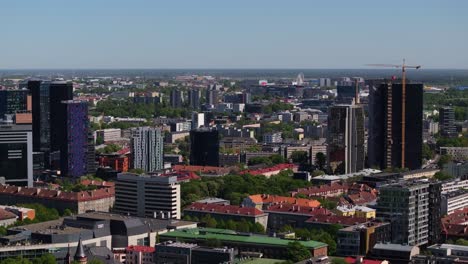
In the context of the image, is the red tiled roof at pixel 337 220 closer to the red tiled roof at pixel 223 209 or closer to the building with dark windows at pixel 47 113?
Answer: the red tiled roof at pixel 223 209

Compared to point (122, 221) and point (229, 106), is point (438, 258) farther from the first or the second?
point (229, 106)

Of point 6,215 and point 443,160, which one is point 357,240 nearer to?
point 6,215

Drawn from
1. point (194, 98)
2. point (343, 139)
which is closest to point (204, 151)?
point (343, 139)

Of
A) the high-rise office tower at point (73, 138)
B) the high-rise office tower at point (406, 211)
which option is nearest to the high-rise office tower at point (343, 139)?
the high-rise office tower at point (73, 138)

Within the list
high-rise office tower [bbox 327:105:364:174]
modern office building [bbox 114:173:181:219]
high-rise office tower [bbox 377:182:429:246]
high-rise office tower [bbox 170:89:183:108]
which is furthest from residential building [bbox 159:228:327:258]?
high-rise office tower [bbox 170:89:183:108]

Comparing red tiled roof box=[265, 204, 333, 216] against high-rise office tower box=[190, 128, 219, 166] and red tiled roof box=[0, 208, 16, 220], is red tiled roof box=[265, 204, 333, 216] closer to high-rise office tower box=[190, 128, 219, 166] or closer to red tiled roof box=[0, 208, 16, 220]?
red tiled roof box=[0, 208, 16, 220]

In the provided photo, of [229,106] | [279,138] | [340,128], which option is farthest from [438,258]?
[229,106]

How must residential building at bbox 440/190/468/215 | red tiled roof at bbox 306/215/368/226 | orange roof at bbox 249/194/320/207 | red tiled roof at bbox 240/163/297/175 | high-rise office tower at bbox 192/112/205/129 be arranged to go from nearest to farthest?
red tiled roof at bbox 306/215/368/226
residential building at bbox 440/190/468/215
orange roof at bbox 249/194/320/207
red tiled roof at bbox 240/163/297/175
high-rise office tower at bbox 192/112/205/129
